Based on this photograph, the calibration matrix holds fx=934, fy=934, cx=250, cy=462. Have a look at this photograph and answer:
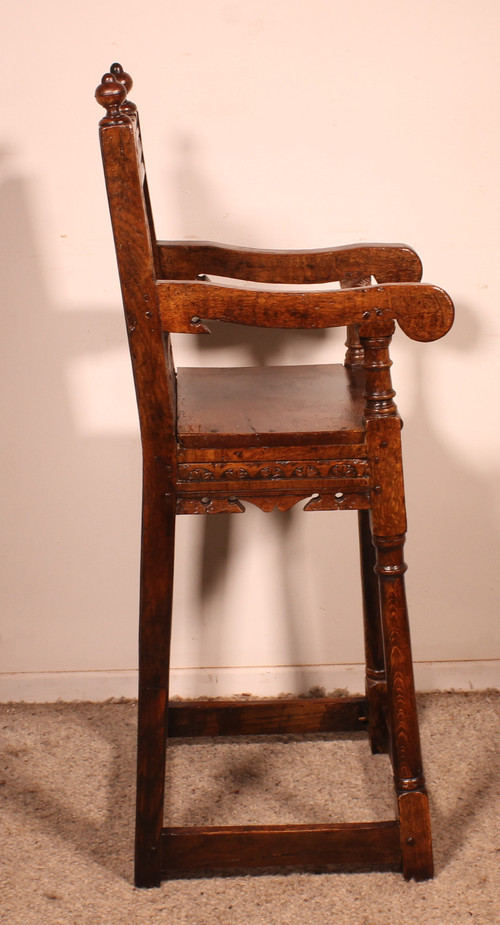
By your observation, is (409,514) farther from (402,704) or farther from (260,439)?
(260,439)

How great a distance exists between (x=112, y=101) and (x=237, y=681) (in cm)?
112

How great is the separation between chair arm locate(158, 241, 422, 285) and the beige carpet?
80 centimetres

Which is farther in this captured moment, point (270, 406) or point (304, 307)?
point (270, 406)

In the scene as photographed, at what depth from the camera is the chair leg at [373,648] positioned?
1511 millimetres

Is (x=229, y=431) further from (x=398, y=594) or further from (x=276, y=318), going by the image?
(x=398, y=594)

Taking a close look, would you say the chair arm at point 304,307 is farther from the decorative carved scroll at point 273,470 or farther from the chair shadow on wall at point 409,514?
the chair shadow on wall at point 409,514

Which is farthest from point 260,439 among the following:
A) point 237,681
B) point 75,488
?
point 237,681

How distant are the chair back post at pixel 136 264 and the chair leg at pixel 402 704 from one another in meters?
0.31

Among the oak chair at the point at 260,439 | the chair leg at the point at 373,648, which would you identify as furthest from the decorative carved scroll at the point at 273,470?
the chair leg at the point at 373,648

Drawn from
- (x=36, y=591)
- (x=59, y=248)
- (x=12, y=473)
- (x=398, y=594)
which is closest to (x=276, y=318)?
(x=398, y=594)

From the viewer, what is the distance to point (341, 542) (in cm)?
172

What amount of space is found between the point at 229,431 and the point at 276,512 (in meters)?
0.57

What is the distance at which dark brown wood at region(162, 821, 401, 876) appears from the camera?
1.25 m

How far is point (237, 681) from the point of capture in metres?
1.78
